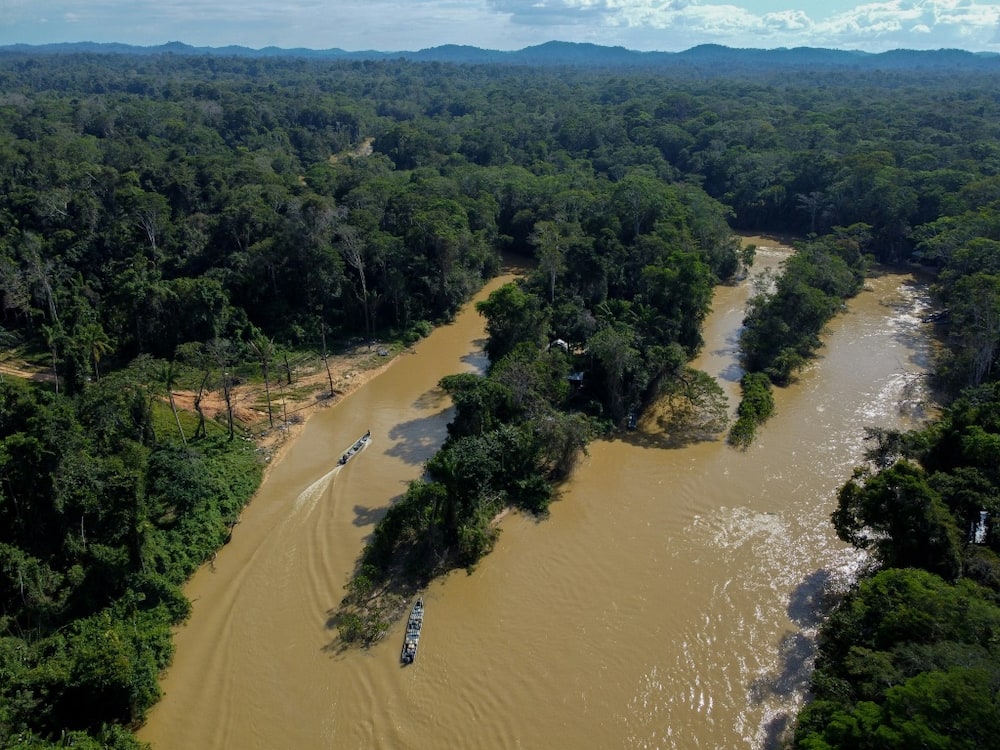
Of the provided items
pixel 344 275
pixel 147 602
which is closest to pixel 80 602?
pixel 147 602

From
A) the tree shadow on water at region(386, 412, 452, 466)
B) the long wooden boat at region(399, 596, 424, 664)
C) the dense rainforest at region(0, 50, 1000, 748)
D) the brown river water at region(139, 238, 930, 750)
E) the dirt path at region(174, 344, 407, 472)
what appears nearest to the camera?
the dense rainforest at region(0, 50, 1000, 748)

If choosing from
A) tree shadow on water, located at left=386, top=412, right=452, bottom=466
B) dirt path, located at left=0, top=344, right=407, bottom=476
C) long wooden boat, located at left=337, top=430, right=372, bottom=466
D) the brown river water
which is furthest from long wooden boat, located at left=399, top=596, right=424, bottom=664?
dirt path, located at left=0, top=344, right=407, bottom=476

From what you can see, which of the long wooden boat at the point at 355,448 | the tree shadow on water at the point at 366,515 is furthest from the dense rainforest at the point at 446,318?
the long wooden boat at the point at 355,448

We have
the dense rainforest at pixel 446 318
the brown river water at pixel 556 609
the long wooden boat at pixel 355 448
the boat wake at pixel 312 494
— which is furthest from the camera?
the long wooden boat at pixel 355 448

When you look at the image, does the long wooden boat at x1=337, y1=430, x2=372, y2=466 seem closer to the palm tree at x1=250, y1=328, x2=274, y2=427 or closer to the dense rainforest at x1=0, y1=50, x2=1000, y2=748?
the dense rainforest at x1=0, y1=50, x2=1000, y2=748

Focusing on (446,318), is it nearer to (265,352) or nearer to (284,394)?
(284,394)

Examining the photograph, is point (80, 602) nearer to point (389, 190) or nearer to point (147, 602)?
point (147, 602)

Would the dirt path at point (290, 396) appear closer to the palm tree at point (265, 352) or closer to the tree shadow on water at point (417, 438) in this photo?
the palm tree at point (265, 352)
